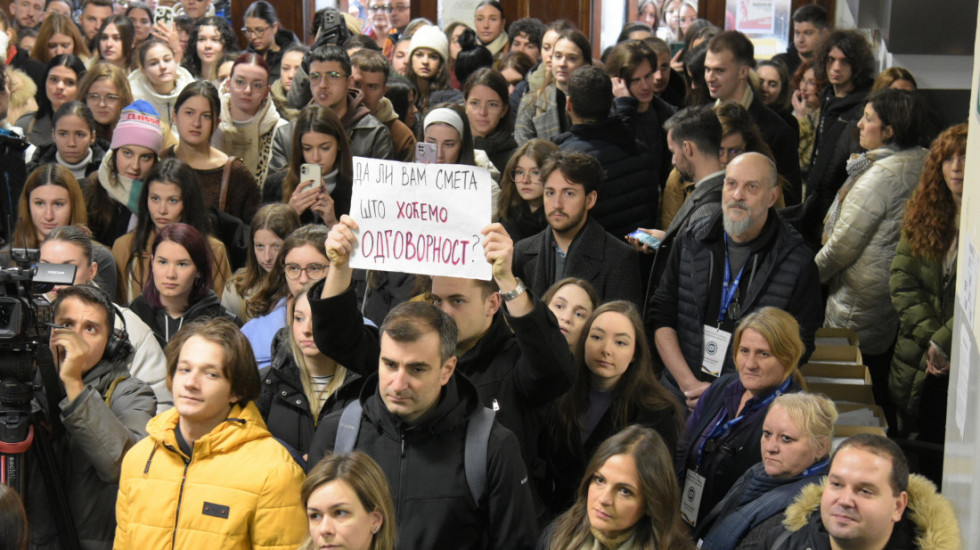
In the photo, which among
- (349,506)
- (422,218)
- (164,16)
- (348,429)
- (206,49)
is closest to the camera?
(349,506)

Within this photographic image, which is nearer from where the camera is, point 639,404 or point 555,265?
point 639,404

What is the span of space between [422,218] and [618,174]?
2.37 metres

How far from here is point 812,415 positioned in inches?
156

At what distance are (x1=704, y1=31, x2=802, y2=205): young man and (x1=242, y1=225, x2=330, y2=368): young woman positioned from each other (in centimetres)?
290

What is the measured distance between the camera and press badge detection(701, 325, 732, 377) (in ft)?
16.9

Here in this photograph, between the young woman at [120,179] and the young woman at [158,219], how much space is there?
0.35 m

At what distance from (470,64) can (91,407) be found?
18.9 feet

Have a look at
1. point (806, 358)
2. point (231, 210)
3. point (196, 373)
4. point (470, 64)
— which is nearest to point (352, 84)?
point (231, 210)

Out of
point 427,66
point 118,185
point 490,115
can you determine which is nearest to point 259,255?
point 118,185

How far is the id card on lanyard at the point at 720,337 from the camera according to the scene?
5160 mm

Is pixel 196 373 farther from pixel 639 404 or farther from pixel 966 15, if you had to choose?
pixel 966 15

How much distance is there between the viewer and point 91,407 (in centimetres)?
401

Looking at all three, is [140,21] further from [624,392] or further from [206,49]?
[624,392]

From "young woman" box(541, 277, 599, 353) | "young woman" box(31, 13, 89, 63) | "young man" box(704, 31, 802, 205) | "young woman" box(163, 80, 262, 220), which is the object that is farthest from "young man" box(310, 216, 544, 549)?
"young woman" box(31, 13, 89, 63)
